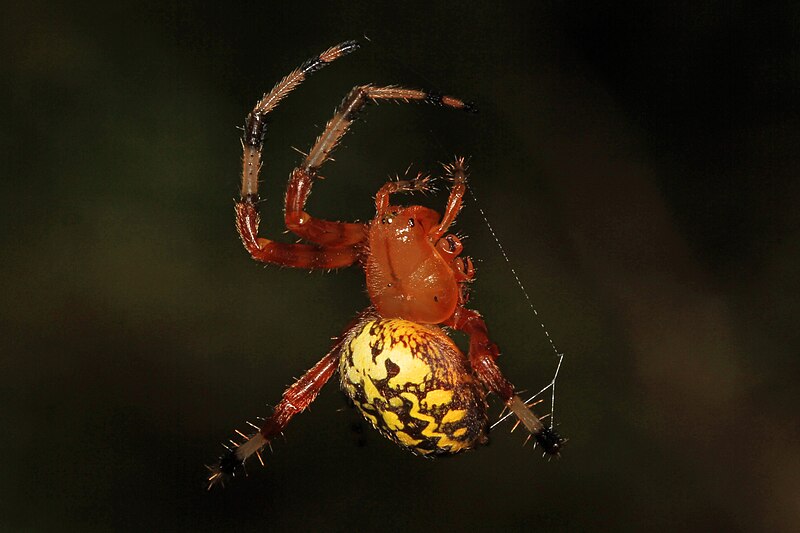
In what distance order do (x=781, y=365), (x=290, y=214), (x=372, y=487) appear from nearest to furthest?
(x=290, y=214), (x=781, y=365), (x=372, y=487)

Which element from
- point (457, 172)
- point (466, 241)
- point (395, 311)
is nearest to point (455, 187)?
point (457, 172)

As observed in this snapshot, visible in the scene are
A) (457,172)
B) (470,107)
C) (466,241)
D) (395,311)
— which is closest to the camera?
(470,107)

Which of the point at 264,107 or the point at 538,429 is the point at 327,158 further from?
the point at 538,429

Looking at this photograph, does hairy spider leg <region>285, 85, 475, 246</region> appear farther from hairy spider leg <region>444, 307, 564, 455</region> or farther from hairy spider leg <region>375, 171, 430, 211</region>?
hairy spider leg <region>444, 307, 564, 455</region>

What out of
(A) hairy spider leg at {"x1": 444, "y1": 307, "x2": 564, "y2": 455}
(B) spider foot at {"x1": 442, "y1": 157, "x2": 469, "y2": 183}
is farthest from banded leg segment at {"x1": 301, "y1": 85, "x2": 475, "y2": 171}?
(A) hairy spider leg at {"x1": 444, "y1": 307, "x2": 564, "y2": 455}

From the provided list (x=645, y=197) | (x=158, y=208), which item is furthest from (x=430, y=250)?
(x=158, y=208)

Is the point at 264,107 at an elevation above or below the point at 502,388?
above

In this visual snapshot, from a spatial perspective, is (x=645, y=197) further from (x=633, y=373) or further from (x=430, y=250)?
(x=430, y=250)
